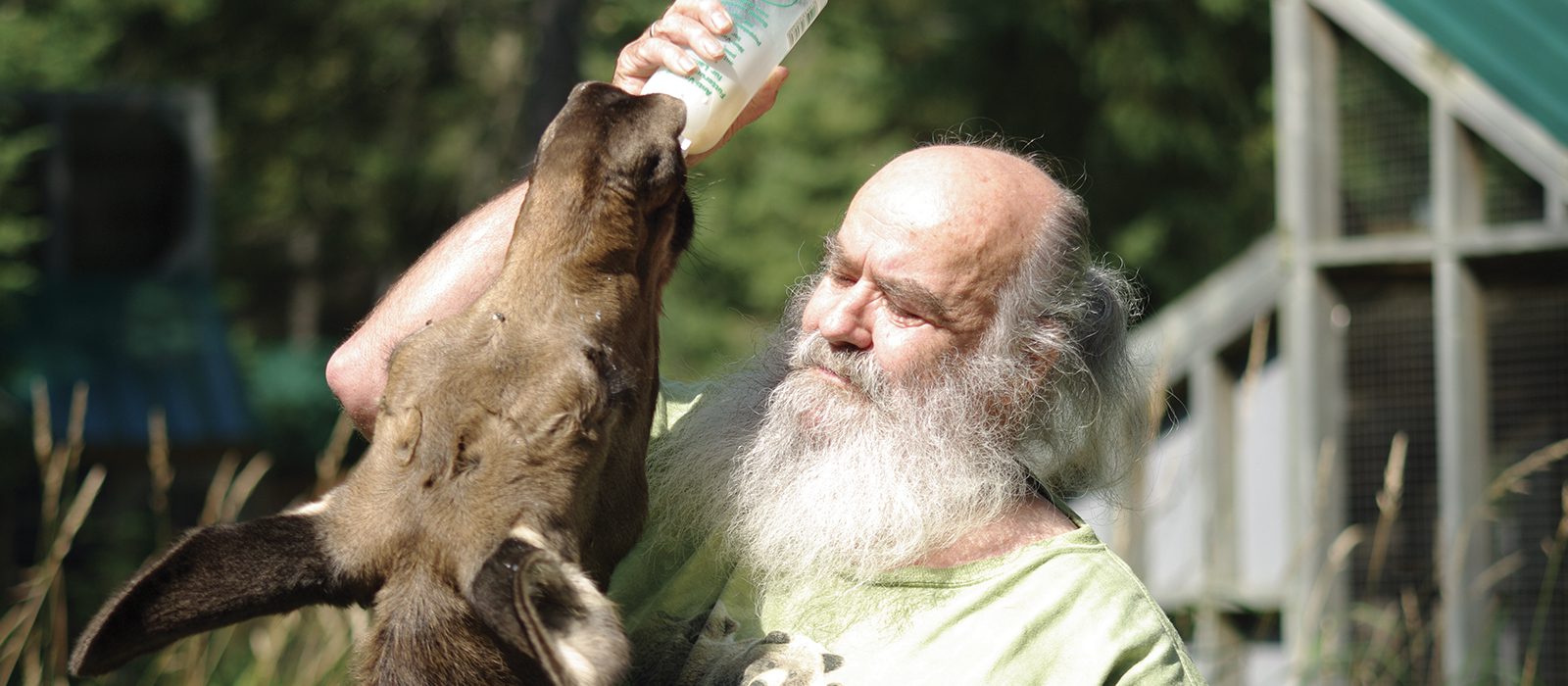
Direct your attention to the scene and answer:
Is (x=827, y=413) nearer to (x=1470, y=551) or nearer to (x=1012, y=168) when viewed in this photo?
(x=1012, y=168)

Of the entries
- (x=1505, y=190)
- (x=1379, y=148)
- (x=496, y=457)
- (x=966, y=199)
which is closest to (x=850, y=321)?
(x=966, y=199)

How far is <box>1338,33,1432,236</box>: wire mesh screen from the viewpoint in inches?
287

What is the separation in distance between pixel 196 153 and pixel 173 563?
1080 cm

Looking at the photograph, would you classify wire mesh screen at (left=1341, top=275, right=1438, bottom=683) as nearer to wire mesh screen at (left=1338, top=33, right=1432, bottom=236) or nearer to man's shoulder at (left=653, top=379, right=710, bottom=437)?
wire mesh screen at (left=1338, top=33, right=1432, bottom=236)

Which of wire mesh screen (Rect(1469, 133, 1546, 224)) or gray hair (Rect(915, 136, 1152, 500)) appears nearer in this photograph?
gray hair (Rect(915, 136, 1152, 500))

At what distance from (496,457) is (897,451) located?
96cm

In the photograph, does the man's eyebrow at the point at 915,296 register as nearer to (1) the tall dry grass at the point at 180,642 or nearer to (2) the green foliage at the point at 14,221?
(1) the tall dry grass at the point at 180,642

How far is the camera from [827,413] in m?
3.20

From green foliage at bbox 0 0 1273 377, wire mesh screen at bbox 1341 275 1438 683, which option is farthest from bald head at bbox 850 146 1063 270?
green foliage at bbox 0 0 1273 377

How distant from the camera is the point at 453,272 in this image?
317 cm

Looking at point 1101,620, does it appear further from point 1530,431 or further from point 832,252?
point 1530,431

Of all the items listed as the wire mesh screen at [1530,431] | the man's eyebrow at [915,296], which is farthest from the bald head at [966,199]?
the wire mesh screen at [1530,431]

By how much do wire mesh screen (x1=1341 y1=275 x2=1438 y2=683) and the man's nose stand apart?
428 cm

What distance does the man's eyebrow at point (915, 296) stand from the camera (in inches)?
123
